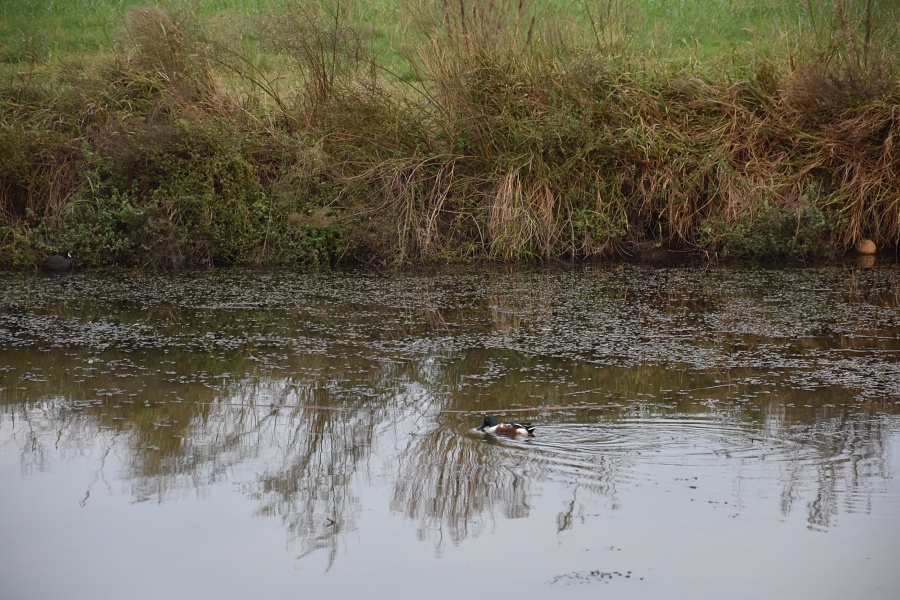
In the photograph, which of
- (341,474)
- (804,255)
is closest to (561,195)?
(804,255)

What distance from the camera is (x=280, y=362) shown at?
17.4 feet

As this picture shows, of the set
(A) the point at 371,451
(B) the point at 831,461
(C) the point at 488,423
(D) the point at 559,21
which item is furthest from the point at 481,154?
(B) the point at 831,461

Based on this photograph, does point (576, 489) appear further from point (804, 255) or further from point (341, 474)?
point (804, 255)

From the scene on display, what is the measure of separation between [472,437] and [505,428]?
0.55 ft

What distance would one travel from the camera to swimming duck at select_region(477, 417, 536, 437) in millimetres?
3822

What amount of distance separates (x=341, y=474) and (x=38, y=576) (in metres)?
1.13

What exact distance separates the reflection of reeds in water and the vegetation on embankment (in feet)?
17.0

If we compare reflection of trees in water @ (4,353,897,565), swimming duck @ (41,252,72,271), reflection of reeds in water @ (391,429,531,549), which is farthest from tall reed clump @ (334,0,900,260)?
reflection of reeds in water @ (391,429,531,549)

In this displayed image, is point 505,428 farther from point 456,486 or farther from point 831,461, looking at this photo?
point 831,461

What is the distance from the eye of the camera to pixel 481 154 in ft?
29.7

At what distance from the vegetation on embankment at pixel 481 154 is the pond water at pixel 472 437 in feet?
6.56

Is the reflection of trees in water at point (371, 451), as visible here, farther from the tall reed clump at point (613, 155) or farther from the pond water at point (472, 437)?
the tall reed clump at point (613, 155)

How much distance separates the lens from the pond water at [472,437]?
2.92 metres

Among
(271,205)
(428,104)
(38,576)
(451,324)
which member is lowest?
(38,576)
